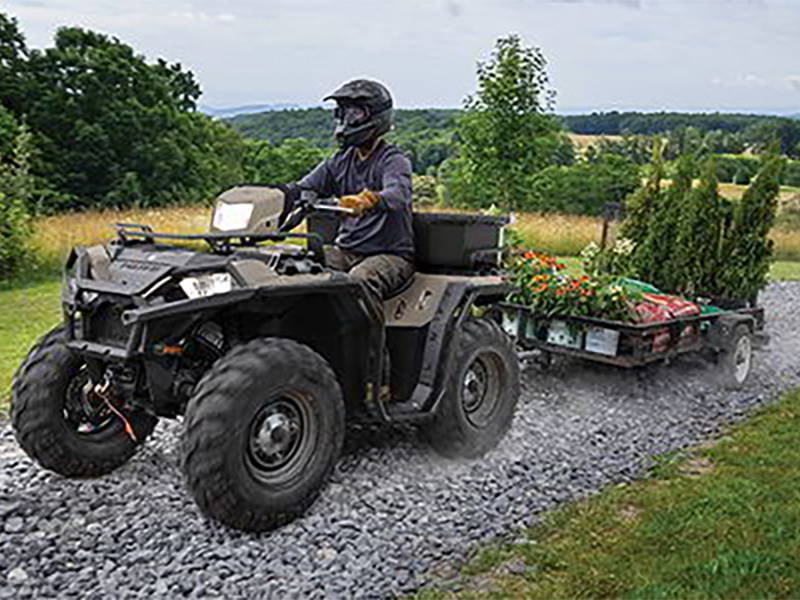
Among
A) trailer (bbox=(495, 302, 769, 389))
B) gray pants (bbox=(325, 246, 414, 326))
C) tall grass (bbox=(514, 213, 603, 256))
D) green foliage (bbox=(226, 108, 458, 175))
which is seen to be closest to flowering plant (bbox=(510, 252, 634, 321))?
trailer (bbox=(495, 302, 769, 389))

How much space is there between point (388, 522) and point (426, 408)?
0.82m

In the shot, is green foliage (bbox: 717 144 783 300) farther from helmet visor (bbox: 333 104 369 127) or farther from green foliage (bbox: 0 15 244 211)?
green foliage (bbox: 0 15 244 211)

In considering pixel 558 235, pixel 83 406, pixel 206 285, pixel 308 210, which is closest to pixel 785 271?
pixel 558 235

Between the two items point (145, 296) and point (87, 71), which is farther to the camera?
point (87, 71)

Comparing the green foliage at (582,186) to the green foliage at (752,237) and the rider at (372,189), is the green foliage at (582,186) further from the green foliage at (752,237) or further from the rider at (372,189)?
the rider at (372,189)

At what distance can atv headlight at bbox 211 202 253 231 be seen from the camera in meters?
4.73

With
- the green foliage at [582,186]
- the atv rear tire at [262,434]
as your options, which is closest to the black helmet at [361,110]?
the atv rear tire at [262,434]

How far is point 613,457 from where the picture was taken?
613cm

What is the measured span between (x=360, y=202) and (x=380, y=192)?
34cm

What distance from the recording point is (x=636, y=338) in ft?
24.4

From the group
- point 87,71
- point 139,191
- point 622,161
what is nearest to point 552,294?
point 139,191

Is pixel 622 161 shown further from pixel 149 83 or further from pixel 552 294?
pixel 552 294

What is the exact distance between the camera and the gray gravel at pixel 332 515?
13.4 ft

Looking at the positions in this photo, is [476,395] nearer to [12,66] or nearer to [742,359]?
[742,359]
